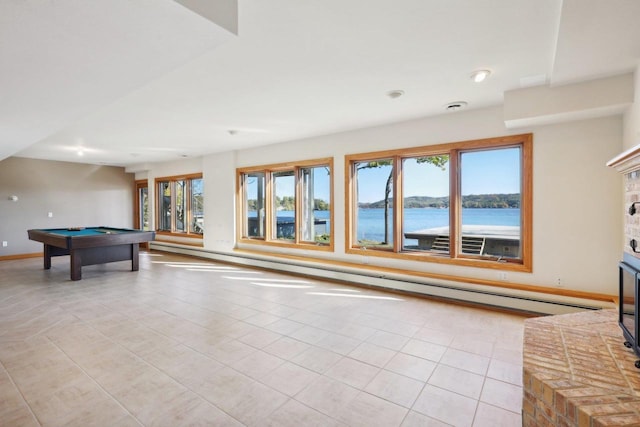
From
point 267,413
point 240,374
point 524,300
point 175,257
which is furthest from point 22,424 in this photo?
point 175,257

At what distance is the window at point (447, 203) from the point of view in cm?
421

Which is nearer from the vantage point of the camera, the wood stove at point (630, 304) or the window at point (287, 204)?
the wood stove at point (630, 304)

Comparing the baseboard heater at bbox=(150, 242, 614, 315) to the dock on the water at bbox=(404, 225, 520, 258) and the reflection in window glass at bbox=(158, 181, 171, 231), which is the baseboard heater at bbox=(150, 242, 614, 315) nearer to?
the dock on the water at bbox=(404, 225, 520, 258)

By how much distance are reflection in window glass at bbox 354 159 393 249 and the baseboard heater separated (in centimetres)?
61

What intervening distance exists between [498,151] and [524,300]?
1.99 metres

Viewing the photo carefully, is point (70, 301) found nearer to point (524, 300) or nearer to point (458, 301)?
point (458, 301)

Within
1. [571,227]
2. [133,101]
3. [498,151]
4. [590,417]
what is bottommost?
[590,417]

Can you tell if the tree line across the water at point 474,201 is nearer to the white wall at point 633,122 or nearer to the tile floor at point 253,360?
the white wall at point 633,122

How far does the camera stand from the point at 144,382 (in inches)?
96.3

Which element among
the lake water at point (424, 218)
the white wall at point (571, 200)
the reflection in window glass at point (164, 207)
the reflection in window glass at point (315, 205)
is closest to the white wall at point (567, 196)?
the white wall at point (571, 200)

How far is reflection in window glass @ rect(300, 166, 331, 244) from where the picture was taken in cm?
612

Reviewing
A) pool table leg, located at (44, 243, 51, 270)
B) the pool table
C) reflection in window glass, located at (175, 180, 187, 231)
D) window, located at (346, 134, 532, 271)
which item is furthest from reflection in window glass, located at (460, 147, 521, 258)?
pool table leg, located at (44, 243, 51, 270)

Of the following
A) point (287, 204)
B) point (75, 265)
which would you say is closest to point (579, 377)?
point (287, 204)

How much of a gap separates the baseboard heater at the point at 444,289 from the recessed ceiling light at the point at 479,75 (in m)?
2.60
